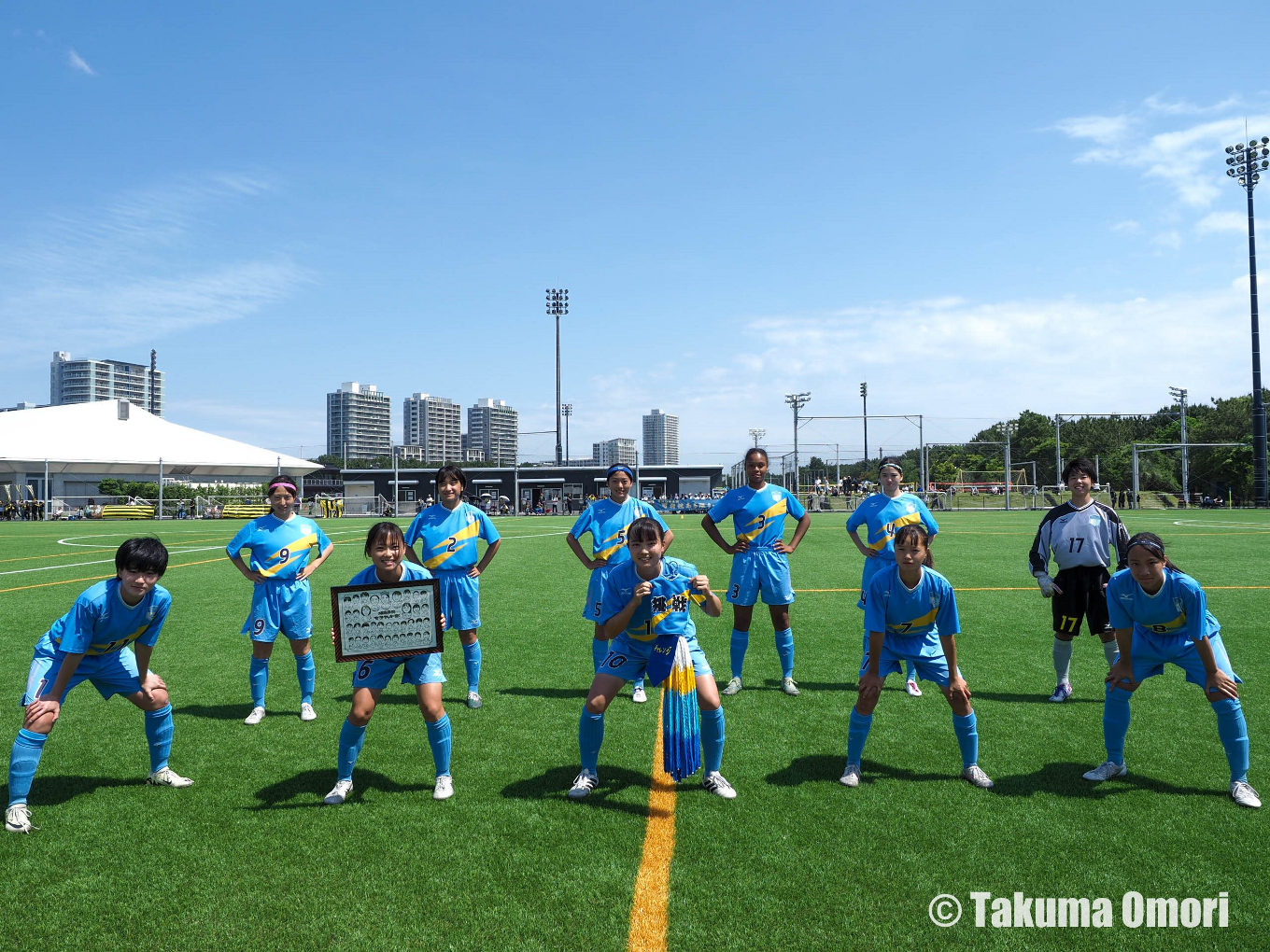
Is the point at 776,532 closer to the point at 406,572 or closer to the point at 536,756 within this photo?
the point at 536,756

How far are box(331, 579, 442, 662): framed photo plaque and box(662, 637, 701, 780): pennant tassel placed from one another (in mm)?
1369

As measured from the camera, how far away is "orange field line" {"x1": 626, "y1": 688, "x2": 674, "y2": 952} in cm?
312

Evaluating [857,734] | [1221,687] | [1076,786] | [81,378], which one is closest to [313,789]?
[857,734]

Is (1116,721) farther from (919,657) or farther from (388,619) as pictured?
(388,619)

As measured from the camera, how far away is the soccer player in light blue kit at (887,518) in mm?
6875

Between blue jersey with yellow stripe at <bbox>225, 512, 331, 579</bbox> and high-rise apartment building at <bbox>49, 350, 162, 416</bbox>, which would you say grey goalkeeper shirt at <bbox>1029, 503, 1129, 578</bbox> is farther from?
high-rise apartment building at <bbox>49, 350, 162, 416</bbox>

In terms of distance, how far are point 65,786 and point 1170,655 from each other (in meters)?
6.81

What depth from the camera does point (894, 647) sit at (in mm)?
4641

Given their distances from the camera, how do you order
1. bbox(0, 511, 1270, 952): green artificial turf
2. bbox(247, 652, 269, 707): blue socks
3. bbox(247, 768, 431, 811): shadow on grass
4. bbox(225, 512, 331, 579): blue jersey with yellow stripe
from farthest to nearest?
1. bbox(247, 652, 269, 707): blue socks
2. bbox(225, 512, 331, 579): blue jersey with yellow stripe
3. bbox(247, 768, 431, 811): shadow on grass
4. bbox(0, 511, 1270, 952): green artificial turf

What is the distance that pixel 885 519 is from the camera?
6.91 m

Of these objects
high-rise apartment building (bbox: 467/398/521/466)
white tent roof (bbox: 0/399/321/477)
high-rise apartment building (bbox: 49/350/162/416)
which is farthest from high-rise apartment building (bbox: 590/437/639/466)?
high-rise apartment building (bbox: 49/350/162/416)

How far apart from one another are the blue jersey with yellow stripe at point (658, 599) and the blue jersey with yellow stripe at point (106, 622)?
2456 mm

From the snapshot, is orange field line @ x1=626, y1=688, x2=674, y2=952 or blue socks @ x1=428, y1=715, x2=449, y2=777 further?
blue socks @ x1=428, y1=715, x2=449, y2=777

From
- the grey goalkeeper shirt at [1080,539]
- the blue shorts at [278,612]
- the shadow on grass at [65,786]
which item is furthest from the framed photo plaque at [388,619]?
the grey goalkeeper shirt at [1080,539]
